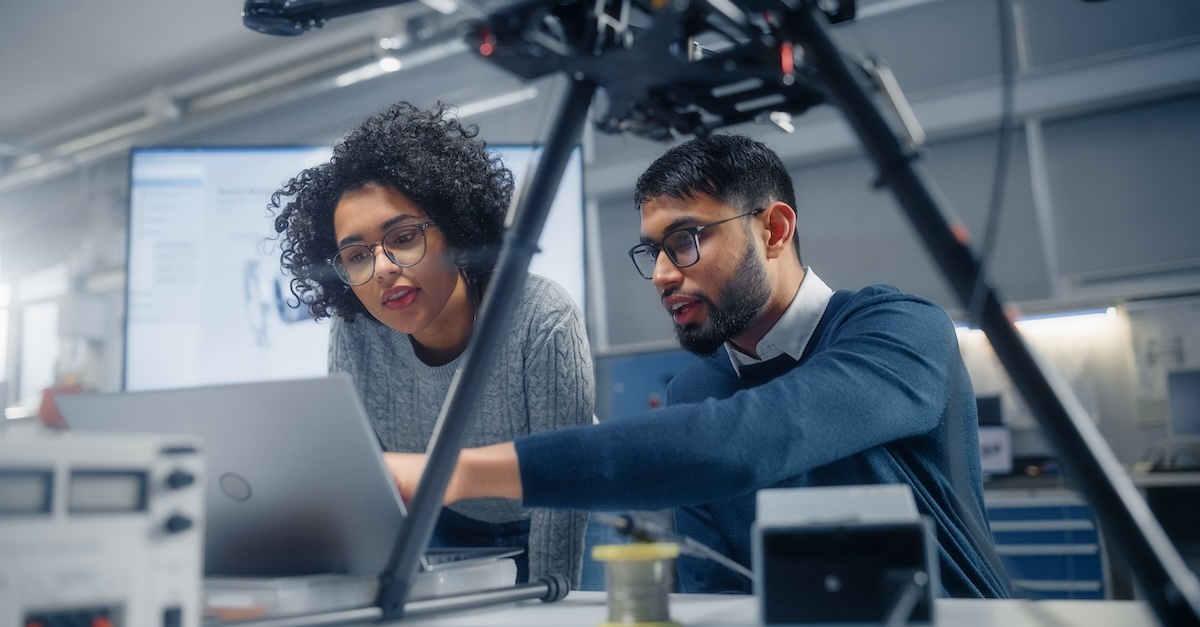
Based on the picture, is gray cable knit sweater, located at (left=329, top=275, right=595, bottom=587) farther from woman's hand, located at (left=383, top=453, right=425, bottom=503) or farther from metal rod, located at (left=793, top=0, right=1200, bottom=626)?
metal rod, located at (left=793, top=0, right=1200, bottom=626)

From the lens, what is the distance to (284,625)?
2.27 feet

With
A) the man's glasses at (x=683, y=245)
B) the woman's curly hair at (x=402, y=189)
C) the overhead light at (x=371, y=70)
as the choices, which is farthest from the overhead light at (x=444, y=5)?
the man's glasses at (x=683, y=245)

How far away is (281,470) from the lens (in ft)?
2.68

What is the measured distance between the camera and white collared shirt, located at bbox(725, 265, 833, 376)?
133cm

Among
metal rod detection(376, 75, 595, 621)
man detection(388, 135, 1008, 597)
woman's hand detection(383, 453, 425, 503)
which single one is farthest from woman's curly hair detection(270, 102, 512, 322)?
metal rod detection(376, 75, 595, 621)

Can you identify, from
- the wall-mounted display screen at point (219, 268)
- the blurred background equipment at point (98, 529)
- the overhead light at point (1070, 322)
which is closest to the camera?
the blurred background equipment at point (98, 529)

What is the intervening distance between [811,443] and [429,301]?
32.5 inches

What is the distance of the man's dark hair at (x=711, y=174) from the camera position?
4.67 feet

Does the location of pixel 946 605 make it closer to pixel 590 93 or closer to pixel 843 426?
pixel 843 426

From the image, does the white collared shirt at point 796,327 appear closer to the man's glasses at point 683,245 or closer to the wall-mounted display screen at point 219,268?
the man's glasses at point 683,245

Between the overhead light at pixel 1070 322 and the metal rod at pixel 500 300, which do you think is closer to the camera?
the metal rod at pixel 500 300

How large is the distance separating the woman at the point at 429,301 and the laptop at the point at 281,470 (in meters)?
0.51

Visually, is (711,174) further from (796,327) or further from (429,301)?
(429,301)

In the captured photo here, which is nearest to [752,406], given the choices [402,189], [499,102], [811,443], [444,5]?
[811,443]
